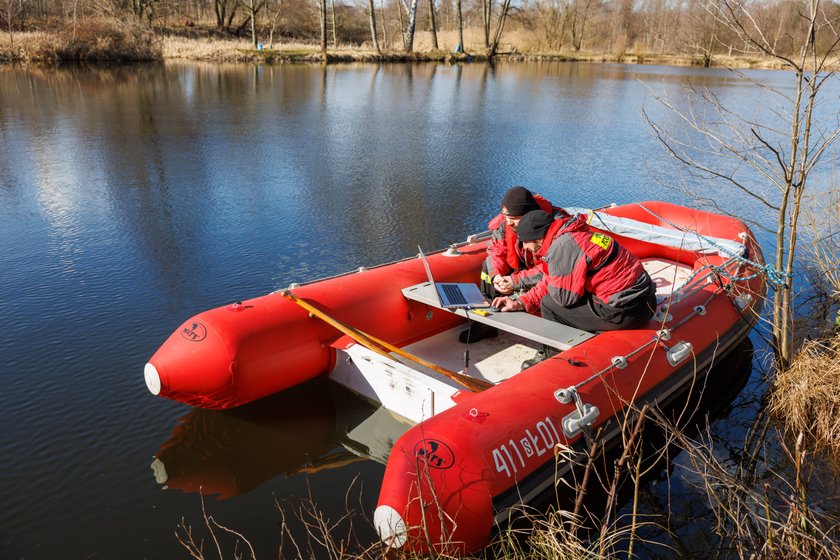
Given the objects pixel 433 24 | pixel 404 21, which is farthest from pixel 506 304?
pixel 404 21

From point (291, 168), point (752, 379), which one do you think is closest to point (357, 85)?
point (291, 168)

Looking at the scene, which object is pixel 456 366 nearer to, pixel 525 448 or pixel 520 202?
pixel 520 202

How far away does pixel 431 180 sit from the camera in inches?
385

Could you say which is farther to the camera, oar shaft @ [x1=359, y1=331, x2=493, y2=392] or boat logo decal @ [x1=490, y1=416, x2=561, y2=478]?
oar shaft @ [x1=359, y1=331, x2=493, y2=392]

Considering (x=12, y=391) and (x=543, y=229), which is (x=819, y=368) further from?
(x=12, y=391)

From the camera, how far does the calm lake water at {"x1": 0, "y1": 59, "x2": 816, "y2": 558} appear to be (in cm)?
348

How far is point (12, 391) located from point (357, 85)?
17.4 m

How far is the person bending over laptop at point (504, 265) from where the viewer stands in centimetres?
432

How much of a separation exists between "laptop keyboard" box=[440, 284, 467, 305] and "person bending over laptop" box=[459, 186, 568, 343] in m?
0.28

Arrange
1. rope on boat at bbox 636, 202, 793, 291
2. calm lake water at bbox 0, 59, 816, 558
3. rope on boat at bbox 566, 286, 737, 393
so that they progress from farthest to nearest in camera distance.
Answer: rope on boat at bbox 636, 202, 793, 291 → calm lake water at bbox 0, 59, 816, 558 → rope on boat at bbox 566, 286, 737, 393

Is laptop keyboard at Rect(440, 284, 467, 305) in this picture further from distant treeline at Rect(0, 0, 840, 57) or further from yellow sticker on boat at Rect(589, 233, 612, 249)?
distant treeline at Rect(0, 0, 840, 57)

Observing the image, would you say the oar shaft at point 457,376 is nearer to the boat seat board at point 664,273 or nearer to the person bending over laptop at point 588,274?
the person bending over laptop at point 588,274

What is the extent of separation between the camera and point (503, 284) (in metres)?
4.48

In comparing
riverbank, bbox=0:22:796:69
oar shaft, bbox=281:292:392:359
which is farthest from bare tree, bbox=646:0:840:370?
riverbank, bbox=0:22:796:69
